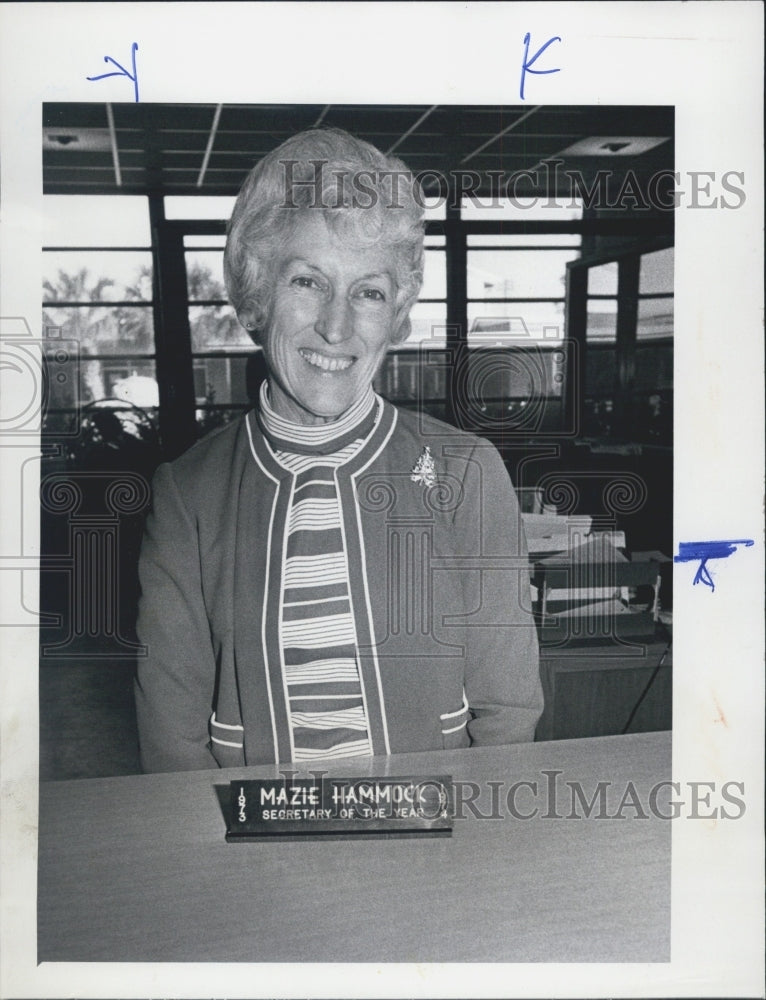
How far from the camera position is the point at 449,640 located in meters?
1.86

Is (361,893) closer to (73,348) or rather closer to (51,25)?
(73,348)

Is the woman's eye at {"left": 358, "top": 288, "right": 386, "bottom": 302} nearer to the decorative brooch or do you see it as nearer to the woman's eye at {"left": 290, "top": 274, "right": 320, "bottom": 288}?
the woman's eye at {"left": 290, "top": 274, "right": 320, "bottom": 288}

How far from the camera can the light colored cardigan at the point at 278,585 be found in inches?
71.9

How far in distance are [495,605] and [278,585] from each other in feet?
1.30

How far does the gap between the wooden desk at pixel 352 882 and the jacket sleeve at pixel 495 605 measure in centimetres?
9

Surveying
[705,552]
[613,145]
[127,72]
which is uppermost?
[127,72]

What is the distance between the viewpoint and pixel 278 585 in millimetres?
1822

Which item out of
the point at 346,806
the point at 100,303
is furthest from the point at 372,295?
the point at 346,806

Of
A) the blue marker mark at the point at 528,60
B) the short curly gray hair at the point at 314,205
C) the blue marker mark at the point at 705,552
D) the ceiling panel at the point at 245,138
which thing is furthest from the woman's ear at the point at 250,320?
the blue marker mark at the point at 705,552

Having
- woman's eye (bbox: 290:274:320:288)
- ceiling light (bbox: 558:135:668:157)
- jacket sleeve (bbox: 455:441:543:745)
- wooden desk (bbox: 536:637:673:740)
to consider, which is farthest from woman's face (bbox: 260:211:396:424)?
wooden desk (bbox: 536:637:673:740)

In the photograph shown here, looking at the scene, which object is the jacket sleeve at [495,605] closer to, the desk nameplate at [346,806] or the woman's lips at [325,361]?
the desk nameplate at [346,806]

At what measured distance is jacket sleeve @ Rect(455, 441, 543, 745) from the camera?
186cm

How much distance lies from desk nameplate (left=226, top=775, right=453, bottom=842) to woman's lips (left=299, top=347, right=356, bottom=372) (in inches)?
28.7

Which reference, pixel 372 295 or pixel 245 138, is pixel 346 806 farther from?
pixel 245 138
